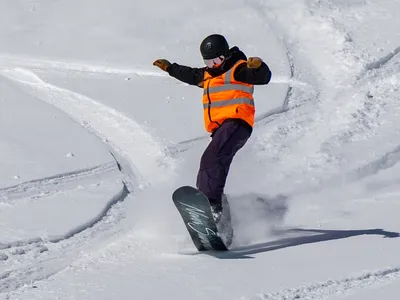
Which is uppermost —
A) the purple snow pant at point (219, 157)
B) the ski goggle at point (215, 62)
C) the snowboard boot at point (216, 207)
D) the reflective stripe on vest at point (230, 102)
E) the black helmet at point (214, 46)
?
the black helmet at point (214, 46)

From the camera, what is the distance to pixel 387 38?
991cm

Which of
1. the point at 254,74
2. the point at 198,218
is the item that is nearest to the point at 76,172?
the point at 198,218

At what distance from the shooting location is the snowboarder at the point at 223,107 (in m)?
6.27

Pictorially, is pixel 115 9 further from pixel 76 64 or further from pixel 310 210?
pixel 310 210

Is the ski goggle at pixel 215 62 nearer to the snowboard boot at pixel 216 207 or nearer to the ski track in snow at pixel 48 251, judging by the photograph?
the snowboard boot at pixel 216 207

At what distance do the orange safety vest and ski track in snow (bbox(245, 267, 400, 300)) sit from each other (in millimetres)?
1572

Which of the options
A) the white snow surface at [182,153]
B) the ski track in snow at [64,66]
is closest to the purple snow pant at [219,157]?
the white snow surface at [182,153]

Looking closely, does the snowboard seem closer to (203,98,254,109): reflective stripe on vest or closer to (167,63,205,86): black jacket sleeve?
(203,98,254,109): reflective stripe on vest

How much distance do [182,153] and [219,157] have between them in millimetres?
1426

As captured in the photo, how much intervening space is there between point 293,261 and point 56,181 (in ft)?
7.16

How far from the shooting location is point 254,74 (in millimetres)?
6289

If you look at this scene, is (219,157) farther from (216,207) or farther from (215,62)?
(215,62)

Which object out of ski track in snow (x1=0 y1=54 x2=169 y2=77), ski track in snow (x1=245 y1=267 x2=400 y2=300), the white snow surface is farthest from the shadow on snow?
ski track in snow (x1=0 y1=54 x2=169 y2=77)

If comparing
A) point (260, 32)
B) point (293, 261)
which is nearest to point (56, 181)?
point (293, 261)
